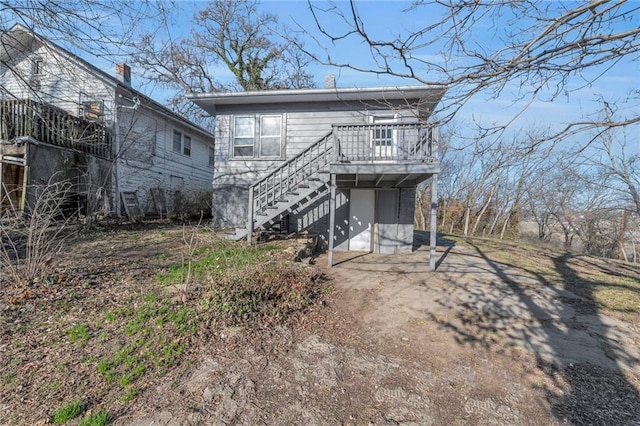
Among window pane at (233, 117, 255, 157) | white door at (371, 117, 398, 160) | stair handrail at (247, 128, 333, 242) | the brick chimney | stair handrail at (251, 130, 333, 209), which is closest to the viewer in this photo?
stair handrail at (247, 128, 333, 242)

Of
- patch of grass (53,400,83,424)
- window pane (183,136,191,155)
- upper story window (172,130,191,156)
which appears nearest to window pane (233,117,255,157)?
upper story window (172,130,191,156)

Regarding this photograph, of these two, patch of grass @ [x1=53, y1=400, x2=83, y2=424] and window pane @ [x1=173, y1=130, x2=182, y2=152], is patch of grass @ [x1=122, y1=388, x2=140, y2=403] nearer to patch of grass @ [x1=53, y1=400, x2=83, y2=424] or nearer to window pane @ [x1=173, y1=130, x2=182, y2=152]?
patch of grass @ [x1=53, y1=400, x2=83, y2=424]

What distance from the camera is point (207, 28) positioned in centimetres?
1781

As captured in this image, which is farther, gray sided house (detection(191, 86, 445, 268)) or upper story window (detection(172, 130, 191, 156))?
upper story window (detection(172, 130, 191, 156))

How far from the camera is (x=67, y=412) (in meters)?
2.27

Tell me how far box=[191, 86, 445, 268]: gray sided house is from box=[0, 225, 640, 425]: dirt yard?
3.51 metres

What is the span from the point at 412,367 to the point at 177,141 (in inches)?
631

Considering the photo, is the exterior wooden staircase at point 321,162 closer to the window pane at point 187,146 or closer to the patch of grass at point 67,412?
the patch of grass at point 67,412

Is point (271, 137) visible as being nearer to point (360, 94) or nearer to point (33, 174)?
point (360, 94)

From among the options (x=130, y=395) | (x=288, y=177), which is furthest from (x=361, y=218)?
(x=130, y=395)

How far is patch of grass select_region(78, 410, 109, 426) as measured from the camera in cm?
218

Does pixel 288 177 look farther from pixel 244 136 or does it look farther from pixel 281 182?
pixel 244 136

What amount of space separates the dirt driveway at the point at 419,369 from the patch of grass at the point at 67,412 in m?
0.37

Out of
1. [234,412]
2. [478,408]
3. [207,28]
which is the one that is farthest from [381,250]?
[207,28]
